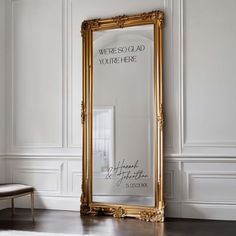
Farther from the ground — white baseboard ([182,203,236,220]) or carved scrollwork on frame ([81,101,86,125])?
carved scrollwork on frame ([81,101,86,125])

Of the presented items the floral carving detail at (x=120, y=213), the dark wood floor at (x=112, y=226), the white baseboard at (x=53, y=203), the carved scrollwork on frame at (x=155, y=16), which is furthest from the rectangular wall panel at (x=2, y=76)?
the carved scrollwork on frame at (x=155, y=16)

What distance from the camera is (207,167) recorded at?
4.10 meters

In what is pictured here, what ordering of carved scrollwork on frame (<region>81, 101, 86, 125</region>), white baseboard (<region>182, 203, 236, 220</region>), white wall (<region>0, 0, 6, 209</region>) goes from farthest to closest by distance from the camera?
white wall (<region>0, 0, 6, 209</region>) < carved scrollwork on frame (<region>81, 101, 86, 125</region>) < white baseboard (<region>182, 203, 236, 220</region>)

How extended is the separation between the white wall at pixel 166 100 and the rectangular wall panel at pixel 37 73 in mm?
12

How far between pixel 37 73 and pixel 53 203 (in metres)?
1.62

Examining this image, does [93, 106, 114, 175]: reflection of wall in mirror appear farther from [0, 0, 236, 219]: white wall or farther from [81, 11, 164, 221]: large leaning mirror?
[0, 0, 236, 219]: white wall

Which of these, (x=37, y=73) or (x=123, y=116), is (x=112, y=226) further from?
(x=37, y=73)

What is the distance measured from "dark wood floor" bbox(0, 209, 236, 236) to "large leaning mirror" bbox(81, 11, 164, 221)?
8.8 inches

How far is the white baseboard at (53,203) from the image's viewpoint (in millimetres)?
4559

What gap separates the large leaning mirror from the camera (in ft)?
13.8

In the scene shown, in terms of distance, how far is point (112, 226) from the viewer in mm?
3787

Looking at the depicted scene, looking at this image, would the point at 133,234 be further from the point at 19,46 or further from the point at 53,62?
the point at 19,46

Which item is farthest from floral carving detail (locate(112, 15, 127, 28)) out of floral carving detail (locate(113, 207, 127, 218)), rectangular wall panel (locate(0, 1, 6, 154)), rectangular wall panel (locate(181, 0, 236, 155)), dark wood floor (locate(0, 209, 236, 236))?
dark wood floor (locate(0, 209, 236, 236))

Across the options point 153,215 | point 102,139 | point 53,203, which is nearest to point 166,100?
point 102,139
